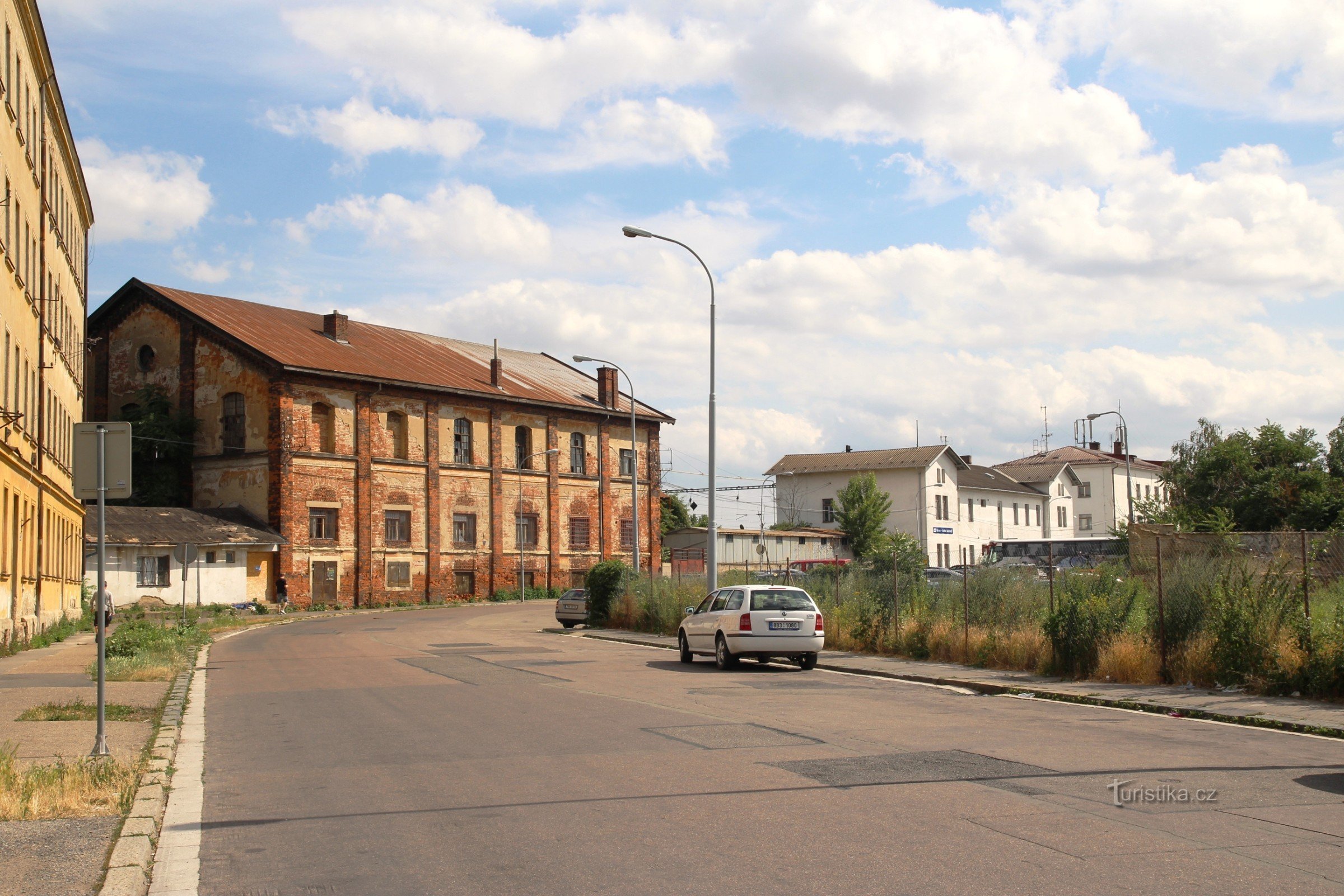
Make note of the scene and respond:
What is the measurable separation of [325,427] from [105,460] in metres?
46.7

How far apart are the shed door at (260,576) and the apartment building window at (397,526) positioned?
21.3 feet

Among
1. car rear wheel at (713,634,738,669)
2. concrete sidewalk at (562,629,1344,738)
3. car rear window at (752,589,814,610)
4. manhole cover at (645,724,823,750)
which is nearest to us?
manhole cover at (645,724,823,750)

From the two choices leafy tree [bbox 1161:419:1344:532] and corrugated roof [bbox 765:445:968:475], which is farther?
corrugated roof [bbox 765:445:968:475]

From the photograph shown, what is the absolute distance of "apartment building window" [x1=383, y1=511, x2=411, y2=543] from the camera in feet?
192

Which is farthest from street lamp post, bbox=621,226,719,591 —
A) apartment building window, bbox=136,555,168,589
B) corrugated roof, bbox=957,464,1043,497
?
corrugated roof, bbox=957,464,1043,497

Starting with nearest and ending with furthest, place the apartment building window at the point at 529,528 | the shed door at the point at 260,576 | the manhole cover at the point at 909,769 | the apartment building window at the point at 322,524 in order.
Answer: the manhole cover at the point at 909,769
the shed door at the point at 260,576
the apartment building window at the point at 322,524
the apartment building window at the point at 529,528

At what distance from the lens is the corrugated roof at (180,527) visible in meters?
48.1

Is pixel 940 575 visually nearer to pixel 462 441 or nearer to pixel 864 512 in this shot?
pixel 462 441

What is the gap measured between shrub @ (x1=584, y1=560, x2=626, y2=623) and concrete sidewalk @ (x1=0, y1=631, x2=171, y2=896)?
599 inches

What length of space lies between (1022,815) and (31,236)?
29350 millimetres

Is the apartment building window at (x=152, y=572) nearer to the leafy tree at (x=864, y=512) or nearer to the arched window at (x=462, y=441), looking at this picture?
the arched window at (x=462, y=441)

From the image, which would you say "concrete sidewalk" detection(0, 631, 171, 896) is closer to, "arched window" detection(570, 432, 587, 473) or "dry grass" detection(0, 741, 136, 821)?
"dry grass" detection(0, 741, 136, 821)

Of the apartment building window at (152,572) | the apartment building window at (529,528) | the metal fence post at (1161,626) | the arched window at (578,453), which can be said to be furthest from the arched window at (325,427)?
the metal fence post at (1161,626)
